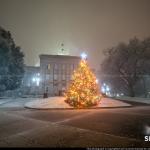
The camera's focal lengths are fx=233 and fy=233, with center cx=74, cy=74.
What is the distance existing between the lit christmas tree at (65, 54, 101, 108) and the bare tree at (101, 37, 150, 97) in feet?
65.9

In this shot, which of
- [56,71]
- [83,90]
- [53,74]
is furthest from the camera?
[56,71]

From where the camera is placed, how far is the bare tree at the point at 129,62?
3988 cm

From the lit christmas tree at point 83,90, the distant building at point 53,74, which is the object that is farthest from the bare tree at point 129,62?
the distant building at point 53,74

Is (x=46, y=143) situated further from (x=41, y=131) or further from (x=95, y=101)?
(x=95, y=101)

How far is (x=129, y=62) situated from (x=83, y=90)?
21.3 metres

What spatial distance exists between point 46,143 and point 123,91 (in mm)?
45953

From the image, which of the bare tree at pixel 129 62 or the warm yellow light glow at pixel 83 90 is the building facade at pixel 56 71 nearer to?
the bare tree at pixel 129 62

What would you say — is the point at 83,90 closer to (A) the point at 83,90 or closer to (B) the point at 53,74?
(A) the point at 83,90

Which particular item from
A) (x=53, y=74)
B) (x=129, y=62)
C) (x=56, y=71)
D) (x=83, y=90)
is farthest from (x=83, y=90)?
(x=56, y=71)

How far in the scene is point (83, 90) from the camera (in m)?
21.5

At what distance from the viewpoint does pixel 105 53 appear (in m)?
45.5

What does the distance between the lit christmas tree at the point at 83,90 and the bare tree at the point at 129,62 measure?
20.1 metres

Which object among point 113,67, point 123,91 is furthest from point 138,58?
point 123,91

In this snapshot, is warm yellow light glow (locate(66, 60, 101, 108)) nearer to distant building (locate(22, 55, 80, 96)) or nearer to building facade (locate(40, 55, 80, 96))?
distant building (locate(22, 55, 80, 96))
